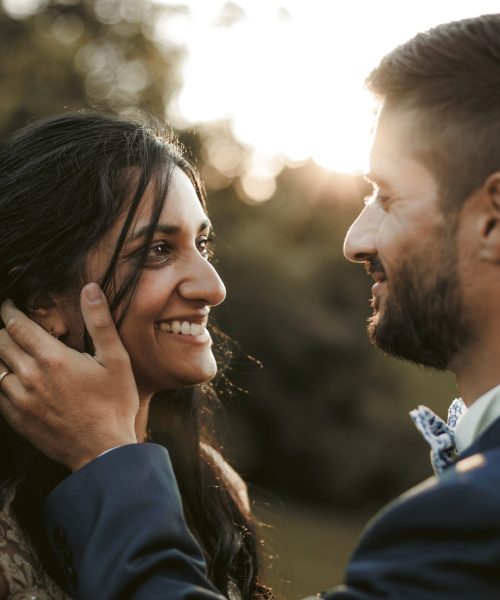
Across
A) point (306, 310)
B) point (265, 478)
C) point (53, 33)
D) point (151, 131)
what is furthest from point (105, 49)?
point (151, 131)

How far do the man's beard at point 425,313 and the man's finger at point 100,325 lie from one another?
960mm

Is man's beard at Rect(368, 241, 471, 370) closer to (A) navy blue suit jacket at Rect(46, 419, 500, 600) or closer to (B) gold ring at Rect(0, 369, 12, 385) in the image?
(A) navy blue suit jacket at Rect(46, 419, 500, 600)

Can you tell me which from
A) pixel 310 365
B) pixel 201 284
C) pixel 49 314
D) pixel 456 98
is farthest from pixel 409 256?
pixel 310 365

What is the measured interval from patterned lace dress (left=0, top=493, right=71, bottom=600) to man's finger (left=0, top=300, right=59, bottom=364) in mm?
583

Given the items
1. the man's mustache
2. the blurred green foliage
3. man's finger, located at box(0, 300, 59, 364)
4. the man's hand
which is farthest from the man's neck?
the blurred green foliage

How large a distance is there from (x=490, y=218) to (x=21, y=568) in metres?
1.89

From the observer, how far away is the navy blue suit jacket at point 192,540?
187cm

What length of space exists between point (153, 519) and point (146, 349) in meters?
1.03

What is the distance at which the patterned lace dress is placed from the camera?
2650mm

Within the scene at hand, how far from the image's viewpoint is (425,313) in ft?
8.04

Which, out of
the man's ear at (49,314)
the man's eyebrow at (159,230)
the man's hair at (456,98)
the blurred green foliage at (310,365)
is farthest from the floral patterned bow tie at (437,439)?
the blurred green foliage at (310,365)

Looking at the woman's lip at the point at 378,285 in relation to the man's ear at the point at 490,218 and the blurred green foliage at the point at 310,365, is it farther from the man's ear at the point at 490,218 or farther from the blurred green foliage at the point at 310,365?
the blurred green foliage at the point at 310,365

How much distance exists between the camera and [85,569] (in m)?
2.28

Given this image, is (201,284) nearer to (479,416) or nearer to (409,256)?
(409,256)
